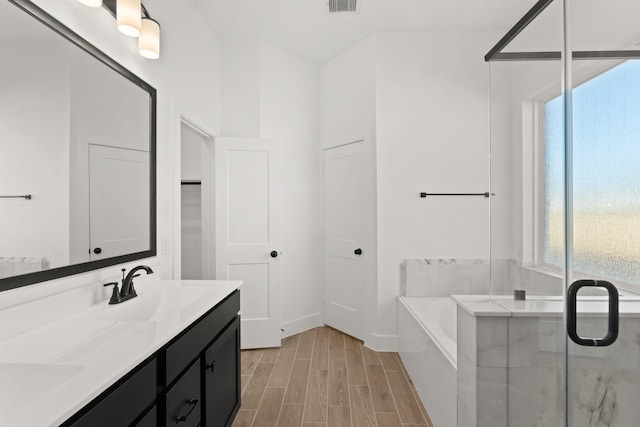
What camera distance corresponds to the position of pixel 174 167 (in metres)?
2.51

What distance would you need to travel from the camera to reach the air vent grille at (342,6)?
109 inches

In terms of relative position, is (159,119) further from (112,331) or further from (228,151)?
(112,331)

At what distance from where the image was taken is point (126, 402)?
95cm

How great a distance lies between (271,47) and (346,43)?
30.3 inches

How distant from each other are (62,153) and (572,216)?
6.05 feet

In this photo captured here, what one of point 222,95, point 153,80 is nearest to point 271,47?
point 222,95

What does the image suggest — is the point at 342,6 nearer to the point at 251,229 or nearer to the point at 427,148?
the point at 427,148

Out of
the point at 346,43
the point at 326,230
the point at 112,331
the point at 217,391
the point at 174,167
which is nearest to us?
the point at 112,331

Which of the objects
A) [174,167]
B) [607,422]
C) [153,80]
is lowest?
[607,422]

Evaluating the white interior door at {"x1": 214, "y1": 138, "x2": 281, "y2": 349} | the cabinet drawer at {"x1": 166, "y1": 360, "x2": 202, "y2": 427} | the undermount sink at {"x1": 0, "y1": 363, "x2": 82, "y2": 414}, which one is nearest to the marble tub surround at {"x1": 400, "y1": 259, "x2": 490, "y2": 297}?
the white interior door at {"x1": 214, "y1": 138, "x2": 281, "y2": 349}

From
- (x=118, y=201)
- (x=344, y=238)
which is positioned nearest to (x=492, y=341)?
(x=118, y=201)

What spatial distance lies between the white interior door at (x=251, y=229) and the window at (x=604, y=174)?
8.59ft

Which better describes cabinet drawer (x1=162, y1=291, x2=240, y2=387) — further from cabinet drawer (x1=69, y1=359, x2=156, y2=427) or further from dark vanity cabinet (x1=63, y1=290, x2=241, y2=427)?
cabinet drawer (x1=69, y1=359, x2=156, y2=427)

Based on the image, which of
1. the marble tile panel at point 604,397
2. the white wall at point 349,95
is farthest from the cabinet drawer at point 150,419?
the white wall at point 349,95
